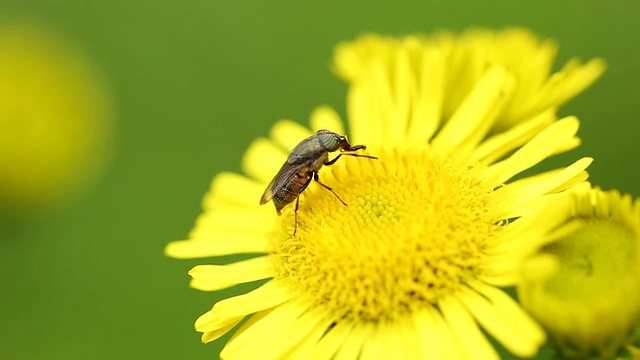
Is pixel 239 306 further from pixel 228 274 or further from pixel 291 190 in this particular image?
pixel 291 190

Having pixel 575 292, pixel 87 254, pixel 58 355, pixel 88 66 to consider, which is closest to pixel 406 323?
pixel 575 292

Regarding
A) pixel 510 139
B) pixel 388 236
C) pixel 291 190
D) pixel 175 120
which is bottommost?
pixel 388 236

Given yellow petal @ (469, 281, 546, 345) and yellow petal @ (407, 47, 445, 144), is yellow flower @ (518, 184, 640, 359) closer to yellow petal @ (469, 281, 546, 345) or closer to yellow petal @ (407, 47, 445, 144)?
yellow petal @ (469, 281, 546, 345)

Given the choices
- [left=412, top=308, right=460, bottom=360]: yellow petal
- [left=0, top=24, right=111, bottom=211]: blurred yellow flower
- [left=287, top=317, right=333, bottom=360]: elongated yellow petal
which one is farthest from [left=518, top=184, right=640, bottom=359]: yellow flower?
[left=0, top=24, right=111, bottom=211]: blurred yellow flower

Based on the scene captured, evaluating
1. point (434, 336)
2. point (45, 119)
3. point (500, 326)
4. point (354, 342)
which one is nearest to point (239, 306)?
point (354, 342)

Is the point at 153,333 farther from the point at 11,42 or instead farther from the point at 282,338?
the point at 11,42

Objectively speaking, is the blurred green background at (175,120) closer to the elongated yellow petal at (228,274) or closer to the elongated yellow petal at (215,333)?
the elongated yellow petal at (228,274)
